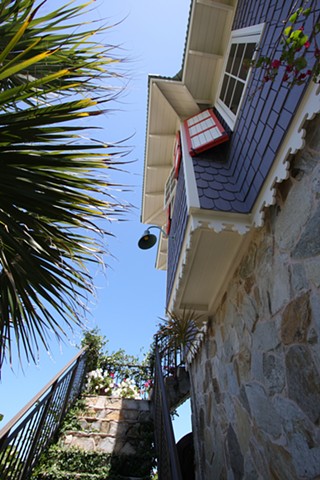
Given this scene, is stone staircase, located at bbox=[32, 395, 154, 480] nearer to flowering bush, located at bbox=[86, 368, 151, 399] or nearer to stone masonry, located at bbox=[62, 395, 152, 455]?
stone masonry, located at bbox=[62, 395, 152, 455]

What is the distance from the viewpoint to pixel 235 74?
4.09 metres

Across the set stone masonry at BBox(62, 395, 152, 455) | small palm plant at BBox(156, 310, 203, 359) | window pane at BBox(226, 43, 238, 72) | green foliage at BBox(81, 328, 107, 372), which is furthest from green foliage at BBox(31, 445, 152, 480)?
window pane at BBox(226, 43, 238, 72)

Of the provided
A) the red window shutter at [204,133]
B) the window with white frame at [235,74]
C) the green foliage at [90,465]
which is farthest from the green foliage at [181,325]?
the window with white frame at [235,74]

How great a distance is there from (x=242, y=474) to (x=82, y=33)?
345cm

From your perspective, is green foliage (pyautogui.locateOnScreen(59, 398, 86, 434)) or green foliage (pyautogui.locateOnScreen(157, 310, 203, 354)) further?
green foliage (pyautogui.locateOnScreen(59, 398, 86, 434))

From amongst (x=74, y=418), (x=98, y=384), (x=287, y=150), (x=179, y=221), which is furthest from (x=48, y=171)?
(x=98, y=384)

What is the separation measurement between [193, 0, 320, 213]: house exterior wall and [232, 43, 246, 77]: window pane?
1.41 ft

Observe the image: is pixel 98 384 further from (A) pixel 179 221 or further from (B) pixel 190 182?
(B) pixel 190 182

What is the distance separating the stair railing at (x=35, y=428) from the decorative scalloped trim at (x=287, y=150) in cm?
260

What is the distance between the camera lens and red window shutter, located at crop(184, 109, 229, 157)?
133 inches

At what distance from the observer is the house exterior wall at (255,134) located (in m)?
2.02

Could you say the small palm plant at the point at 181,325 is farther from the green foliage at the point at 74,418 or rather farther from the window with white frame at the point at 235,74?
the window with white frame at the point at 235,74

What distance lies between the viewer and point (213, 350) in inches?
126

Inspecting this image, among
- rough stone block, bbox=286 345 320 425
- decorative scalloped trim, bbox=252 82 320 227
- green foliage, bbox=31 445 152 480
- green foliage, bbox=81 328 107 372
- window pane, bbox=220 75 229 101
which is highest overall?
window pane, bbox=220 75 229 101
